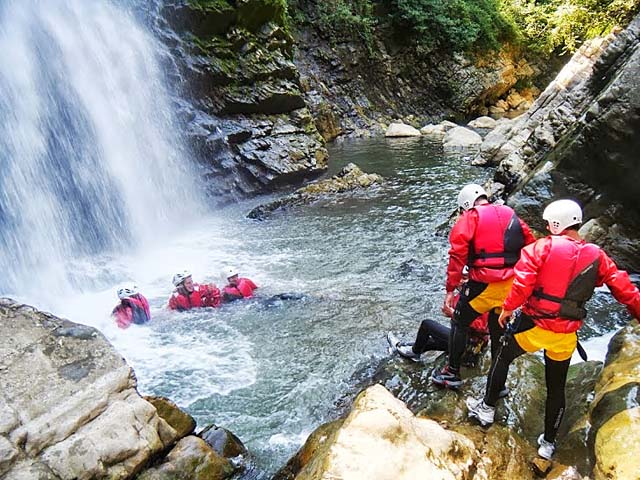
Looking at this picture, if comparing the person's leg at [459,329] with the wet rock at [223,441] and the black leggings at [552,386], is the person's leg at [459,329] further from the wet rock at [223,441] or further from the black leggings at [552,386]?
the wet rock at [223,441]

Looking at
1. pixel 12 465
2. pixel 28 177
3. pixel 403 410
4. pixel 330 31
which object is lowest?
pixel 403 410

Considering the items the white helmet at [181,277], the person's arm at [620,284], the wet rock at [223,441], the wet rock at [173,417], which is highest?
the person's arm at [620,284]

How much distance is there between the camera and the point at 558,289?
3473 millimetres

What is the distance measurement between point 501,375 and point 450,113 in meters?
33.3

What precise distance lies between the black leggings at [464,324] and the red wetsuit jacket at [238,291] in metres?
4.64

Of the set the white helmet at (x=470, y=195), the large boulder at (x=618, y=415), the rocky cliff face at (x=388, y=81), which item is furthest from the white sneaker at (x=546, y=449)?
the rocky cliff face at (x=388, y=81)

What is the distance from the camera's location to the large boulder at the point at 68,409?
357cm

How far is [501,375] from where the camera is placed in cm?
405

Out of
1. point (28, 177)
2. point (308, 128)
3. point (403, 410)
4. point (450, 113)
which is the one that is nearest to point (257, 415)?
point (403, 410)

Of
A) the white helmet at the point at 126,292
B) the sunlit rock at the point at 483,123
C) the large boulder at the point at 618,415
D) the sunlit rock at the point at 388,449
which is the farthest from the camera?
the sunlit rock at the point at 483,123

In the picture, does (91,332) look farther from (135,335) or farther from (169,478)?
(135,335)

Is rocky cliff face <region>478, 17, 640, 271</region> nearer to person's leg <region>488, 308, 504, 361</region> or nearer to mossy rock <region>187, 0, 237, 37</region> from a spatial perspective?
person's leg <region>488, 308, 504, 361</region>

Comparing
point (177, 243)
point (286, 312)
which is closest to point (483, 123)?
point (177, 243)

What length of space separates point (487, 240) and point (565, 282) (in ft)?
3.20
